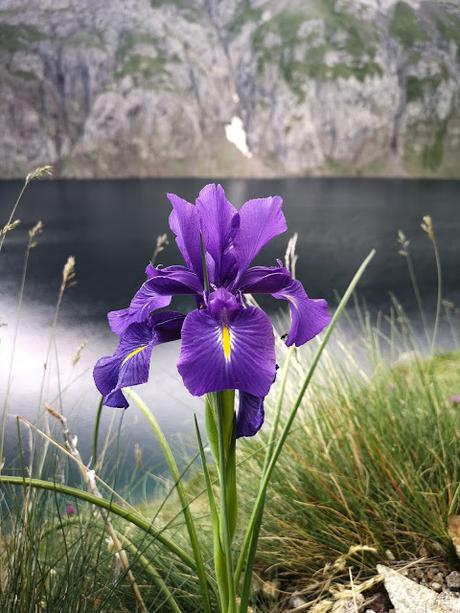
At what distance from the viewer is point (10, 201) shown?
66938mm

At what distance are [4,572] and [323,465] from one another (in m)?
1.51

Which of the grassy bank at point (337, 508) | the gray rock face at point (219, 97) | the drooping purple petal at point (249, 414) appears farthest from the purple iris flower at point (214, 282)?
the gray rock face at point (219, 97)

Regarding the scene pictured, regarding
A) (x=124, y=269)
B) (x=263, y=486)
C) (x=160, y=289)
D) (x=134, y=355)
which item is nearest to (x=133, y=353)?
(x=134, y=355)

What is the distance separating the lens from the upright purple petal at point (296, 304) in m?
1.66

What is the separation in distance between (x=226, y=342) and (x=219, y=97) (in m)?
178

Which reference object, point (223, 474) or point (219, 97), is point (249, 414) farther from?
point (219, 97)

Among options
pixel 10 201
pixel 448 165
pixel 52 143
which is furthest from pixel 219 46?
pixel 10 201

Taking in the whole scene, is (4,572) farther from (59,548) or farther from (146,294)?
(146,294)

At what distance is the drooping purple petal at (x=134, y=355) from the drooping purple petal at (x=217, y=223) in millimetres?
174

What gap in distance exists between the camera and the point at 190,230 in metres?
1.66

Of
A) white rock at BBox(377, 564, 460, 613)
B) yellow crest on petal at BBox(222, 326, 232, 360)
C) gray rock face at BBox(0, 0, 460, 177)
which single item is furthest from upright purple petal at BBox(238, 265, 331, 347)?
gray rock face at BBox(0, 0, 460, 177)

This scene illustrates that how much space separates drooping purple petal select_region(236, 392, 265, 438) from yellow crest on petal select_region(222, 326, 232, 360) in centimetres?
25

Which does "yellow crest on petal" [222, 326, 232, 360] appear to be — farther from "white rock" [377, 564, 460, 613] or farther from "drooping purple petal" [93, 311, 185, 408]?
"white rock" [377, 564, 460, 613]

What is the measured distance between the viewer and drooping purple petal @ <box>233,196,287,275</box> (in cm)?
166
